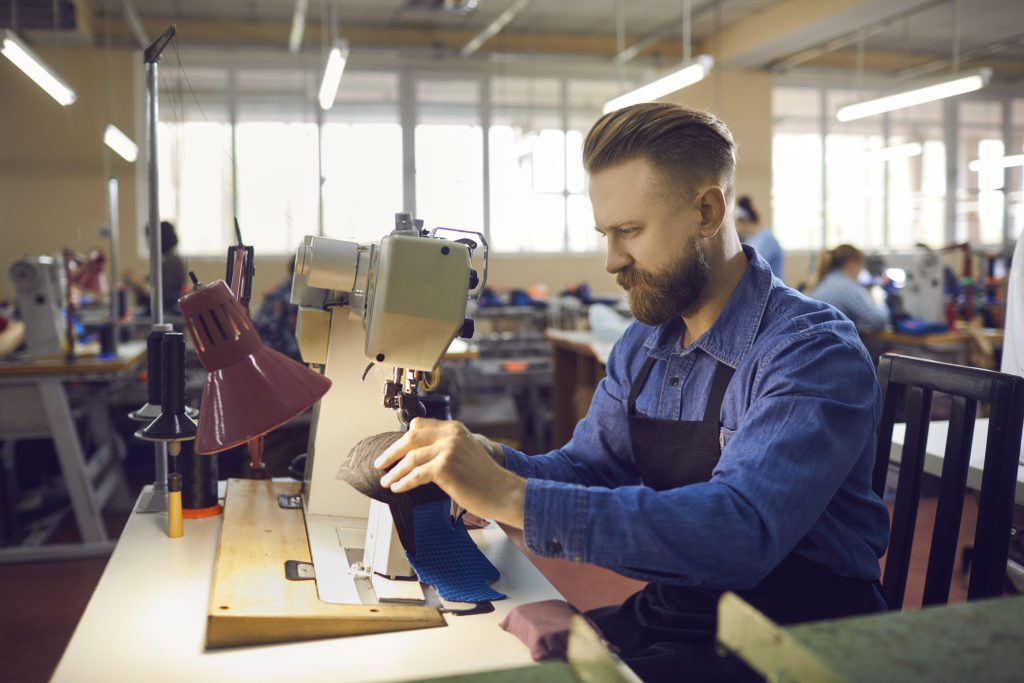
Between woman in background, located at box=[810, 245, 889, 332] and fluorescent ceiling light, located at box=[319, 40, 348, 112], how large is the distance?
2.90 metres

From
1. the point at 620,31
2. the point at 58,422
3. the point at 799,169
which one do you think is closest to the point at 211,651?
the point at 58,422

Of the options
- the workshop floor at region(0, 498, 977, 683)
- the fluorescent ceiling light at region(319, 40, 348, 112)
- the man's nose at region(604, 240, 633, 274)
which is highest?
the fluorescent ceiling light at region(319, 40, 348, 112)

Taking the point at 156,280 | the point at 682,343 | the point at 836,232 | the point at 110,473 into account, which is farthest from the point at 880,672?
the point at 836,232

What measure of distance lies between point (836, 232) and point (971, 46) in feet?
7.75

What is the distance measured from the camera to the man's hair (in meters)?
1.23

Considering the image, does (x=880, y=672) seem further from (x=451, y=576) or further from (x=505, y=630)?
(x=451, y=576)

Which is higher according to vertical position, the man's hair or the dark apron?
the man's hair

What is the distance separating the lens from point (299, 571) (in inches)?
47.4

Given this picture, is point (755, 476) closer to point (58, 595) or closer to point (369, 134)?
point (58, 595)

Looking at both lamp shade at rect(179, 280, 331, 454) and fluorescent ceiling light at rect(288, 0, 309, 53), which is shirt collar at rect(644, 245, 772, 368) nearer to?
lamp shade at rect(179, 280, 331, 454)

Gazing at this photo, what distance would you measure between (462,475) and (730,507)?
0.30 metres

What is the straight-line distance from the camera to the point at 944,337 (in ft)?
16.4

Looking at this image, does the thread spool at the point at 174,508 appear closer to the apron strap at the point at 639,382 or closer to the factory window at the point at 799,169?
the apron strap at the point at 639,382

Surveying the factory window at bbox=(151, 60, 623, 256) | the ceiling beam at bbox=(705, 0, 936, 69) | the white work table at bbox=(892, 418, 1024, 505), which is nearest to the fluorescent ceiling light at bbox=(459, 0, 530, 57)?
the factory window at bbox=(151, 60, 623, 256)
